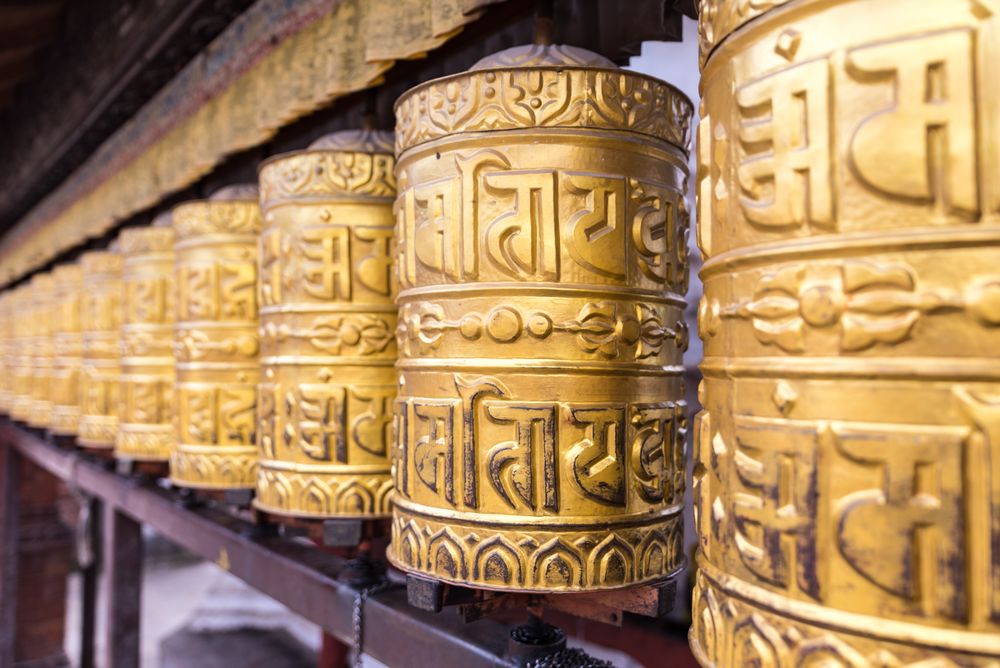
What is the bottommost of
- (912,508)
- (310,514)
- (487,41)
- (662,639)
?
(662,639)

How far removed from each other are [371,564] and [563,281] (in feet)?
2.79

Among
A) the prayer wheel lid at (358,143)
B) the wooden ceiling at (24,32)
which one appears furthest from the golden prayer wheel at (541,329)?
the wooden ceiling at (24,32)

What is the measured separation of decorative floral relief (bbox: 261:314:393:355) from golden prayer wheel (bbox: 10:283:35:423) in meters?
2.80

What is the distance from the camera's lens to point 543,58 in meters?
1.05

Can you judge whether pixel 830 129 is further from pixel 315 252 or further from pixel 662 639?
pixel 662 639

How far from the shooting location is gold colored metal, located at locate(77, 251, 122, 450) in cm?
262

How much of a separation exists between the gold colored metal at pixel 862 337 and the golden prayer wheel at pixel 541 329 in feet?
0.99

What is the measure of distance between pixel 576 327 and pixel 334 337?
0.57 meters

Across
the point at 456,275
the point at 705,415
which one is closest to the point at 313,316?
the point at 456,275

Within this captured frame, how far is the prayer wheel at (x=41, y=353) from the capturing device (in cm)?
346

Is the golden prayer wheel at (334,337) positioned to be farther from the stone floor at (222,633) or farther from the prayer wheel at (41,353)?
the prayer wheel at (41,353)

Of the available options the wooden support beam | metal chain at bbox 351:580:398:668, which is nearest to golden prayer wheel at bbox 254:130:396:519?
metal chain at bbox 351:580:398:668

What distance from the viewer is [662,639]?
2.71 m

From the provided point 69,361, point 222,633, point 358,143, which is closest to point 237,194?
point 358,143
